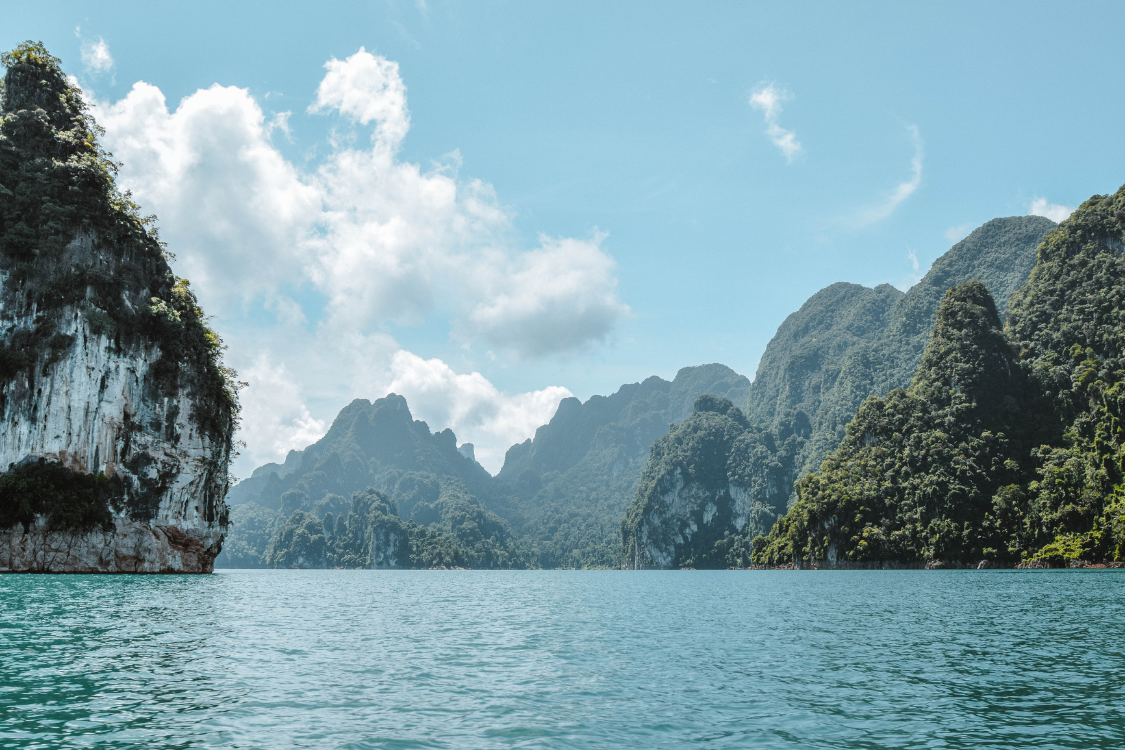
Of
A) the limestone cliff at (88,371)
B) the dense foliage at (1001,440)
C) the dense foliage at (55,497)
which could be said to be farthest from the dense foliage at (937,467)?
the dense foliage at (55,497)

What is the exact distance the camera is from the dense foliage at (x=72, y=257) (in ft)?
198

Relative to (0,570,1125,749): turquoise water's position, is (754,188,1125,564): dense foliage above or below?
above

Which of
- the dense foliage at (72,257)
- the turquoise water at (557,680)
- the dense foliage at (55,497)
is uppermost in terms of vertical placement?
the dense foliage at (72,257)

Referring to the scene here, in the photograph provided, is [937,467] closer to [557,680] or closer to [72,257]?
[557,680]

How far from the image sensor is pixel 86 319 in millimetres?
61094

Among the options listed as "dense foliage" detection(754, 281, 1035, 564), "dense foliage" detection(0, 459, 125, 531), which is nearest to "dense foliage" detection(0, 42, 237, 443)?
"dense foliage" detection(0, 459, 125, 531)

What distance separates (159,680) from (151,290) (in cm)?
6319

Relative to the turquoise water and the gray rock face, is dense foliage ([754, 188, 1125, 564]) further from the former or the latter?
the gray rock face

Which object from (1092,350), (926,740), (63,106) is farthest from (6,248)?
(1092,350)

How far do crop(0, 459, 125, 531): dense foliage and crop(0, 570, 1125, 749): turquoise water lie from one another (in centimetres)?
2739

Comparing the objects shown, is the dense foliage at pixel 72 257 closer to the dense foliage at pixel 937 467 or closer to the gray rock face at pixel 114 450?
the gray rock face at pixel 114 450

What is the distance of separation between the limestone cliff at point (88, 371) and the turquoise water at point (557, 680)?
94.7 ft

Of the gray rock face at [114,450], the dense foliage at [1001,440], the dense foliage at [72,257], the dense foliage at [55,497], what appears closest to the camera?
the dense foliage at [55,497]

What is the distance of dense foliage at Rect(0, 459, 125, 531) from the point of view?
179ft
